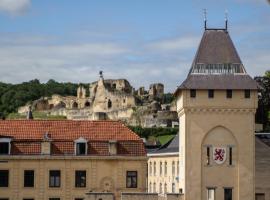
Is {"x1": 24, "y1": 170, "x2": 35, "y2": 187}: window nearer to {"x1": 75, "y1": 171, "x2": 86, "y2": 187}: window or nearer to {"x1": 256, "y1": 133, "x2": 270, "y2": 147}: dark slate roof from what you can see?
{"x1": 75, "y1": 171, "x2": 86, "y2": 187}: window

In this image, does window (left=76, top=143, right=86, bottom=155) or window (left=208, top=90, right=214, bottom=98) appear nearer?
window (left=208, top=90, right=214, bottom=98)

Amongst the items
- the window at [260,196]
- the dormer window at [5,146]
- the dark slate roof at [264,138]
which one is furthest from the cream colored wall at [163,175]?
the dormer window at [5,146]

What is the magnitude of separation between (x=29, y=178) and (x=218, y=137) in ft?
37.6

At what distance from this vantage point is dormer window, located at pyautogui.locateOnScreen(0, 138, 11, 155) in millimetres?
58250

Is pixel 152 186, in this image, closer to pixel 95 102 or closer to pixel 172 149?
pixel 172 149

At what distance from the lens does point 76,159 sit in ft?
191

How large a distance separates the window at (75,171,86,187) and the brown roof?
1.32 meters

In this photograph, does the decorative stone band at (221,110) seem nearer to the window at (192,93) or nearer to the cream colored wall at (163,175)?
the window at (192,93)

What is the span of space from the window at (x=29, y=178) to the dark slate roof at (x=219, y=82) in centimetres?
1046

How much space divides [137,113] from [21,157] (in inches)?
4088

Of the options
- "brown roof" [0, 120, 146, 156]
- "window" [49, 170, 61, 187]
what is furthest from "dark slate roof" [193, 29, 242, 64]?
"window" [49, 170, 61, 187]

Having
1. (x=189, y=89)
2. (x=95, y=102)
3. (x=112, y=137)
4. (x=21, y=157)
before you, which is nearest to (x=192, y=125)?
(x=189, y=89)

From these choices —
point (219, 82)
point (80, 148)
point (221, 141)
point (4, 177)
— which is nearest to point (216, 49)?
point (219, 82)

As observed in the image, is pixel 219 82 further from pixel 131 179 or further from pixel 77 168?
pixel 77 168
